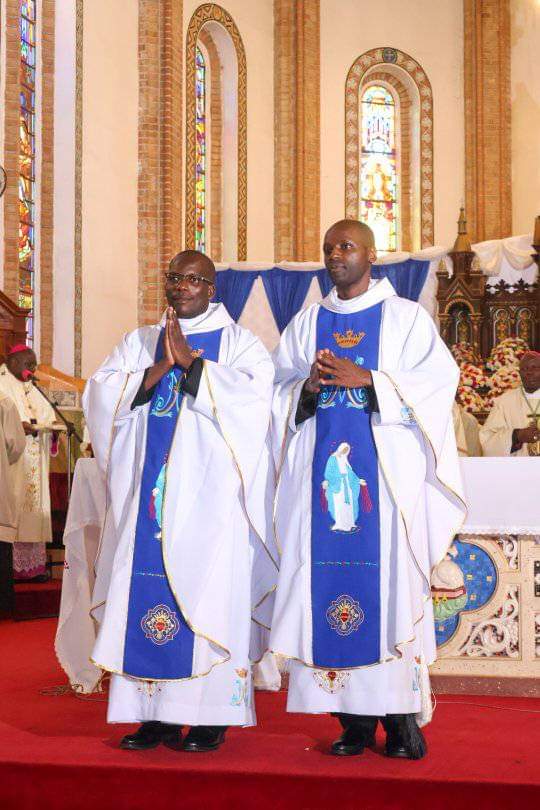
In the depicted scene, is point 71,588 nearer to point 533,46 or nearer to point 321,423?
point 321,423

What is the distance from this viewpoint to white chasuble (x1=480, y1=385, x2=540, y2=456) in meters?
7.51

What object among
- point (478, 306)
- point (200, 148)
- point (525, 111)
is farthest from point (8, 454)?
point (525, 111)

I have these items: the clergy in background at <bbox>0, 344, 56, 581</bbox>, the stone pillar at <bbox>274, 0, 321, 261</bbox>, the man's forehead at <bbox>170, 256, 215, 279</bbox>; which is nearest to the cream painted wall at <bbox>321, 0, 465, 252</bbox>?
the stone pillar at <bbox>274, 0, 321, 261</bbox>

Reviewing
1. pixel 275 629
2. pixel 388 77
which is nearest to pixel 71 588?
pixel 275 629

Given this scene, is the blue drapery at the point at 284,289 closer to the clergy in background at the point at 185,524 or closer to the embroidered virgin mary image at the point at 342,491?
the clergy in background at the point at 185,524

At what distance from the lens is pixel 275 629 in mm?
4066

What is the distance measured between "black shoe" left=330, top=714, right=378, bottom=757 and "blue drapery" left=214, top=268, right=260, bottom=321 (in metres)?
12.7

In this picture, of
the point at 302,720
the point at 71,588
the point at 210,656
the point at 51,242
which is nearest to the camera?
the point at 210,656

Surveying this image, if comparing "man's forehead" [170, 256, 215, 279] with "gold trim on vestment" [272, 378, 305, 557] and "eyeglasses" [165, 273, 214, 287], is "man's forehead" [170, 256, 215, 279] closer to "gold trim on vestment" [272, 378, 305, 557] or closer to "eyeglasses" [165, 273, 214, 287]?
"eyeglasses" [165, 273, 214, 287]

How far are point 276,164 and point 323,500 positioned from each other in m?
15.1

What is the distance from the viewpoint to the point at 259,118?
18.5 meters

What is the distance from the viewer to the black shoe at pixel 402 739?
154 inches

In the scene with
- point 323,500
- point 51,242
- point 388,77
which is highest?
point 388,77

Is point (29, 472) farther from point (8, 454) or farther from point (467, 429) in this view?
point (467, 429)
